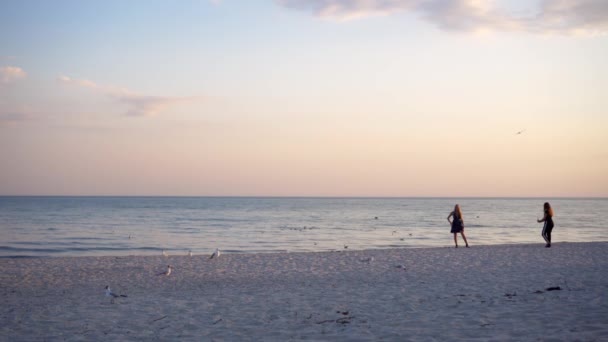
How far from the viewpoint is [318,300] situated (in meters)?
10.4

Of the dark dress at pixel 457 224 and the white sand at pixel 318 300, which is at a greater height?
the dark dress at pixel 457 224

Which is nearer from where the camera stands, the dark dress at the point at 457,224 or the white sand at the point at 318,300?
the white sand at the point at 318,300

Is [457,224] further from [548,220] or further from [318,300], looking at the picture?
[318,300]

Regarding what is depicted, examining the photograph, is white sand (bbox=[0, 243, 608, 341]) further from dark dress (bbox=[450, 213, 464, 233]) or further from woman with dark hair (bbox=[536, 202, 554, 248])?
dark dress (bbox=[450, 213, 464, 233])

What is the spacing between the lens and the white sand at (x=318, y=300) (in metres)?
7.76

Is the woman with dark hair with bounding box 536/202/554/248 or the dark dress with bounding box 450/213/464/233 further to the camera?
the dark dress with bounding box 450/213/464/233

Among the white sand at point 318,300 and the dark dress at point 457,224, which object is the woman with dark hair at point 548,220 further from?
the dark dress at point 457,224

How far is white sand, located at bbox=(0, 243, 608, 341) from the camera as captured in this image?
25.5ft

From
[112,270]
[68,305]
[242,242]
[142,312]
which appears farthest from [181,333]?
[242,242]

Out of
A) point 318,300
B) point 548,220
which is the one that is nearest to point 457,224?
point 548,220

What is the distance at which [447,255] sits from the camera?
1816 cm

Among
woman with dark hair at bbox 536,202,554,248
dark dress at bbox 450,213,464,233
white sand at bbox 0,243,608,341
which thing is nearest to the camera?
white sand at bbox 0,243,608,341

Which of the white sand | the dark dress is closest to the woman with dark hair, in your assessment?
the white sand

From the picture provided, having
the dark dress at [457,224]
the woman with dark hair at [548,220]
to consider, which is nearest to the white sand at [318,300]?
the woman with dark hair at [548,220]
